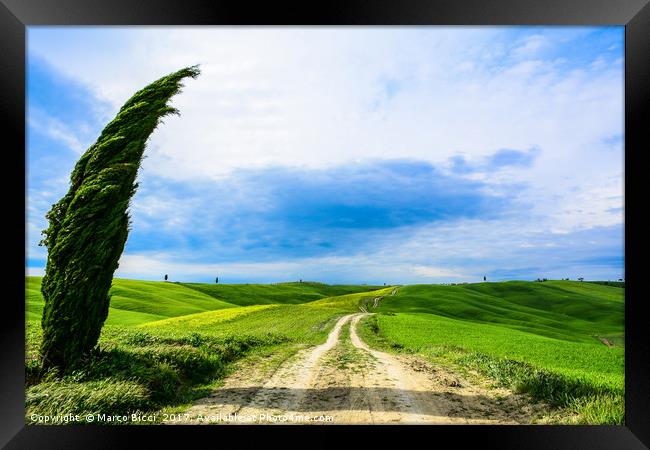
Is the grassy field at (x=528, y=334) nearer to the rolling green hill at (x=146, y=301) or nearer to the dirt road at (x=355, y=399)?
the dirt road at (x=355, y=399)

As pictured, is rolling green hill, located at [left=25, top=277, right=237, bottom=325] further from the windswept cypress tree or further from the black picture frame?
the black picture frame

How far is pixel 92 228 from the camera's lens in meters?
7.63

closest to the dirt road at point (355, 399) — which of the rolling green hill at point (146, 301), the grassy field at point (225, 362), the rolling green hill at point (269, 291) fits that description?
the grassy field at point (225, 362)

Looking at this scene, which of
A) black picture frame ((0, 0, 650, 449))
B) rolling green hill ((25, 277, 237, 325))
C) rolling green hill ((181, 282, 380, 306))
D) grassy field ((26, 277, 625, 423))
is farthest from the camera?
rolling green hill ((181, 282, 380, 306))

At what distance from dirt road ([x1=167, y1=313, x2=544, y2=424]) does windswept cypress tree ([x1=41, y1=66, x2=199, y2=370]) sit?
299 cm

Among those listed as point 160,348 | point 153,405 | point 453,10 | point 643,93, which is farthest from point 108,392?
point 643,93

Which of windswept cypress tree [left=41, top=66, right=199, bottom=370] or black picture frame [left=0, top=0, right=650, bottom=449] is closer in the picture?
black picture frame [left=0, top=0, right=650, bottom=449]

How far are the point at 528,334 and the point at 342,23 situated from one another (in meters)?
24.5

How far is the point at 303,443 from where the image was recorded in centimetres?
650

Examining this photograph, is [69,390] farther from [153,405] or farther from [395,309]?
[395,309]

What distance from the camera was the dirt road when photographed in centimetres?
681

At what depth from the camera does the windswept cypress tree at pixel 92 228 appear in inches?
293

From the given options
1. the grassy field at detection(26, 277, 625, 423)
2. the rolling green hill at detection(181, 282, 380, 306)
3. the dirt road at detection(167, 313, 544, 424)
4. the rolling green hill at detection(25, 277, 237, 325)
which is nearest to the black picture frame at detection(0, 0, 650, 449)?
the dirt road at detection(167, 313, 544, 424)

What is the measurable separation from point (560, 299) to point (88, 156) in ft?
186
